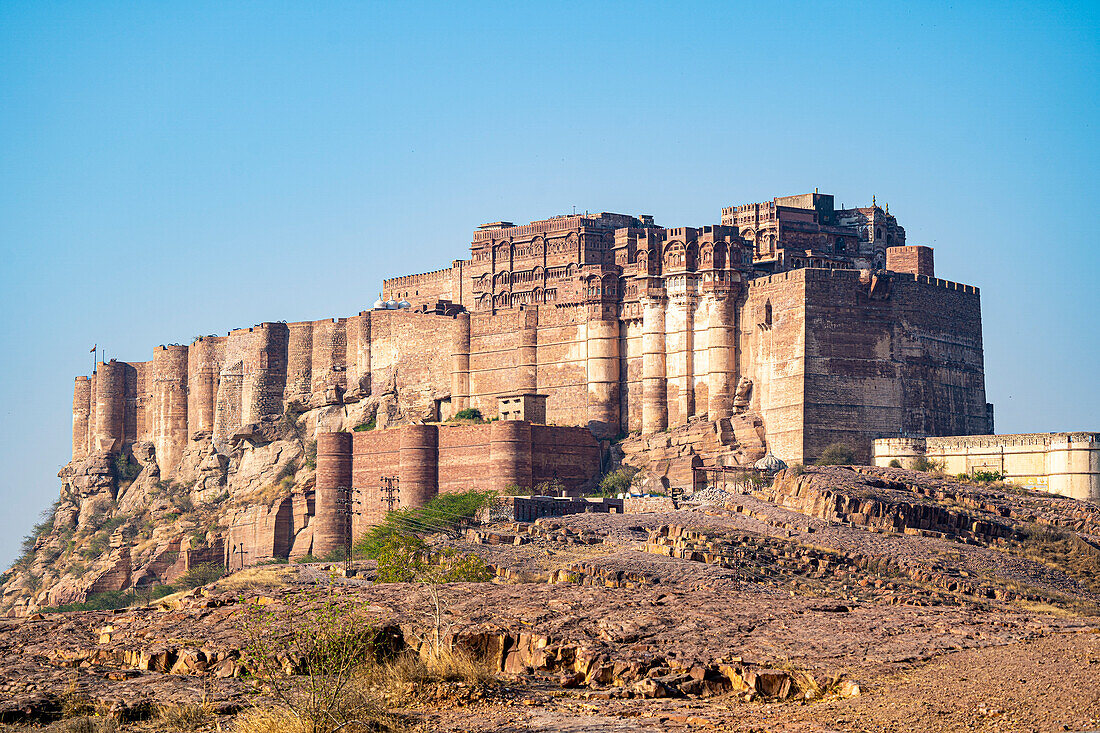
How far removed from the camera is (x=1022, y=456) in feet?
210

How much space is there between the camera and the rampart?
61688 mm

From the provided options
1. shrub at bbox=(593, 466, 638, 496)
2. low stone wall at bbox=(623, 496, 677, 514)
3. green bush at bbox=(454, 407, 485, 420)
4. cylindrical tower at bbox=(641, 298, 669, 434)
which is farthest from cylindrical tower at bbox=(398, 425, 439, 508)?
low stone wall at bbox=(623, 496, 677, 514)

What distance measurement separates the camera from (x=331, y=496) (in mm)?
75750

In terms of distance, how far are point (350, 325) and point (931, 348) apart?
33521mm

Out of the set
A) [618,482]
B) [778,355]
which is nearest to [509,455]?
[618,482]

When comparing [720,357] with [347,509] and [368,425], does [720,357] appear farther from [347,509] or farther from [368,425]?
[368,425]

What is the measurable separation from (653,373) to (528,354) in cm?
776

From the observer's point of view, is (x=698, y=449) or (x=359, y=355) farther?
(x=359, y=355)

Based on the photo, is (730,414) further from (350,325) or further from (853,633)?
(853,633)

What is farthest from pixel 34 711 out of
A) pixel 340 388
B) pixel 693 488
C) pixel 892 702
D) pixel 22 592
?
pixel 22 592

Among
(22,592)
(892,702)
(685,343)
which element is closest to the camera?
(892,702)

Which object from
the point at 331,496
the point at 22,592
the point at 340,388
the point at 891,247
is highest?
the point at 891,247

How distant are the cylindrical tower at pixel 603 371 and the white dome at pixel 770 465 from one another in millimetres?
10601

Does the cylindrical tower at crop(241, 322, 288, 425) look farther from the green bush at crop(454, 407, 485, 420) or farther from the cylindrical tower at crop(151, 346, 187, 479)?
the green bush at crop(454, 407, 485, 420)
